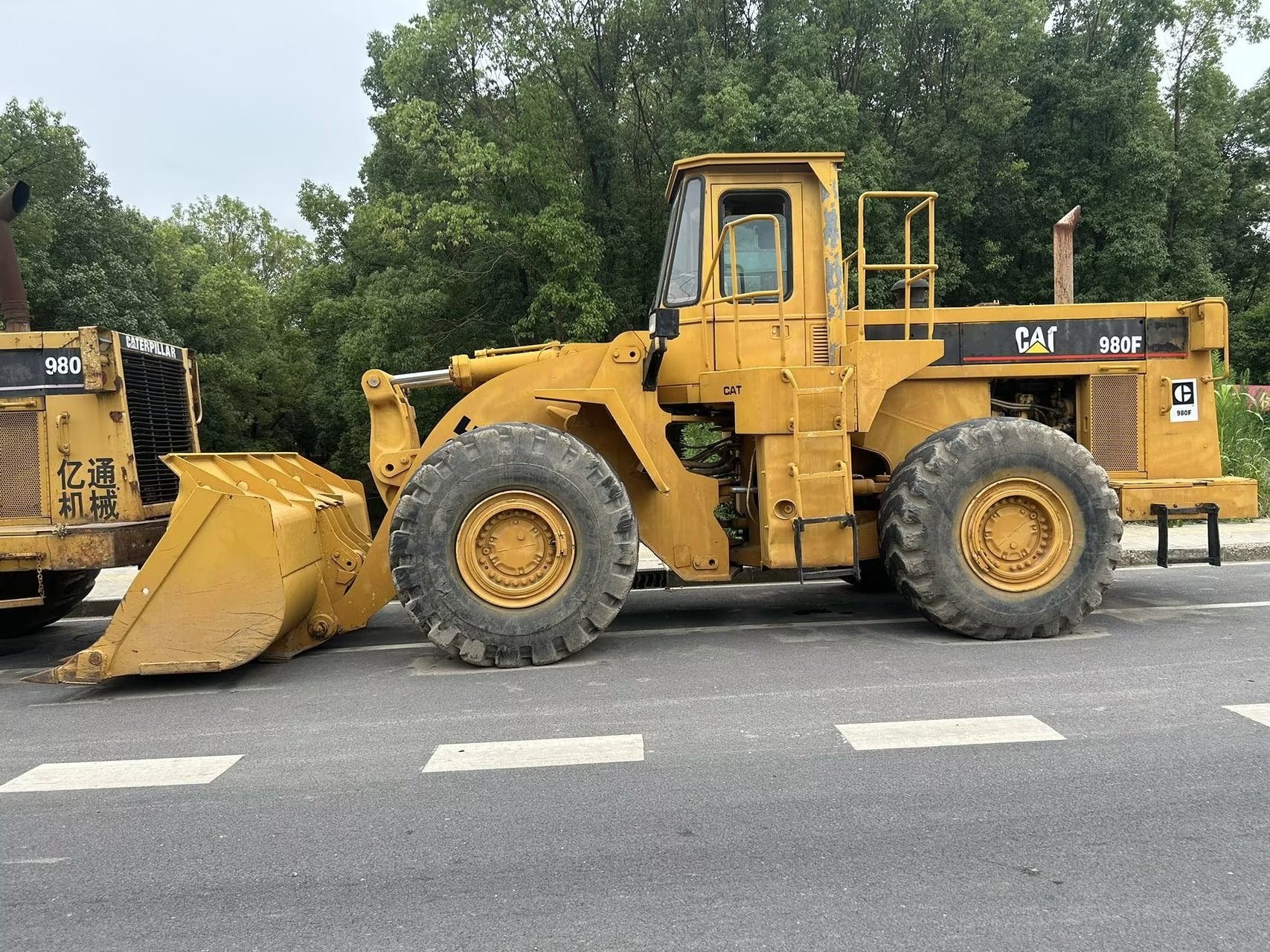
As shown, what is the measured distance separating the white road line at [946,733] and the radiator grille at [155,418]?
191 inches

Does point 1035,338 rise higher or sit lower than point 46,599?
higher

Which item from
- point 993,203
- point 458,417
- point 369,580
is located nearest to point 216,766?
point 369,580

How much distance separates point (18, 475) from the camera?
5.73m

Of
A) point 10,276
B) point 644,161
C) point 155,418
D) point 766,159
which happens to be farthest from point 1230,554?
point 644,161

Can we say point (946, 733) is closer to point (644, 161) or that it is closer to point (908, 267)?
point (908, 267)

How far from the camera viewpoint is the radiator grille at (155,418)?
6.02 metres

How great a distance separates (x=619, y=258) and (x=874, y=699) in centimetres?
1889

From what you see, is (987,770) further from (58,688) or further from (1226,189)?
(1226,189)

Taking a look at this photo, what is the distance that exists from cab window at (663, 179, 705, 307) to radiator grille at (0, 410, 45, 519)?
439 centimetres

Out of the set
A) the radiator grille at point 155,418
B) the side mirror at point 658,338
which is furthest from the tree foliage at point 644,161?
the side mirror at point 658,338

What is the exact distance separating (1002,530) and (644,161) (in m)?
21.1

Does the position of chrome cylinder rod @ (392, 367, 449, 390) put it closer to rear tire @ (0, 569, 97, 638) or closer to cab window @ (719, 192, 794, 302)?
cab window @ (719, 192, 794, 302)

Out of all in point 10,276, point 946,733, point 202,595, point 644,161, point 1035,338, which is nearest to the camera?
point 946,733

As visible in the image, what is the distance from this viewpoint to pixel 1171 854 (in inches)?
111
